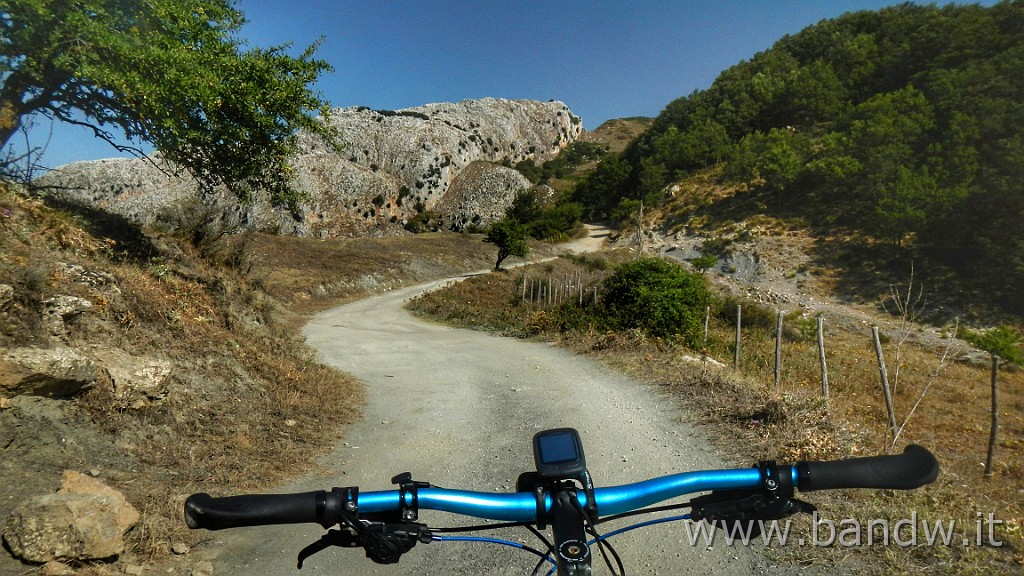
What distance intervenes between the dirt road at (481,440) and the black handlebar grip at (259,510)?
→ 262 cm

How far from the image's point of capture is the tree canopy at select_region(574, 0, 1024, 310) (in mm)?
35031

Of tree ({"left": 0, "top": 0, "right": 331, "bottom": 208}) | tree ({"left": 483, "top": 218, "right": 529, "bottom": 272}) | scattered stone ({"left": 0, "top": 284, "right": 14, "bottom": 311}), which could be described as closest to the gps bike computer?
scattered stone ({"left": 0, "top": 284, "right": 14, "bottom": 311})

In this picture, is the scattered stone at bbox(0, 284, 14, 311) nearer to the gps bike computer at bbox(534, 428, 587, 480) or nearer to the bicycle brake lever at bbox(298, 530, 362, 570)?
the bicycle brake lever at bbox(298, 530, 362, 570)

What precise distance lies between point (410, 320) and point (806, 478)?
65.3 feet

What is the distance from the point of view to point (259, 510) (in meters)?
1.46

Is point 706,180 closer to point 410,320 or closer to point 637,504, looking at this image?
point 410,320

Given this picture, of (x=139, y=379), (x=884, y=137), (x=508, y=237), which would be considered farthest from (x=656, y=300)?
(x=884, y=137)

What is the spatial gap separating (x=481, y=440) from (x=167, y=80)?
7.14m

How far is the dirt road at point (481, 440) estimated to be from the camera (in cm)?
378

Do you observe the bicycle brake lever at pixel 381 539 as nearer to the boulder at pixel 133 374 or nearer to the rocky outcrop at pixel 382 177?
the boulder at pixel 133 374

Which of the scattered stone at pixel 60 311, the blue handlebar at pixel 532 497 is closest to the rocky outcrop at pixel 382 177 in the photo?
the scattered stone at pixel 60 311

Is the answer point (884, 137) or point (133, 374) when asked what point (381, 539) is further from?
point (884, 137)

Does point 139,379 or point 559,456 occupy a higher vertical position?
point 559,456

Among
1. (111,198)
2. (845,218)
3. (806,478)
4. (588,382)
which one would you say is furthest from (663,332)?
→ (111,198)
